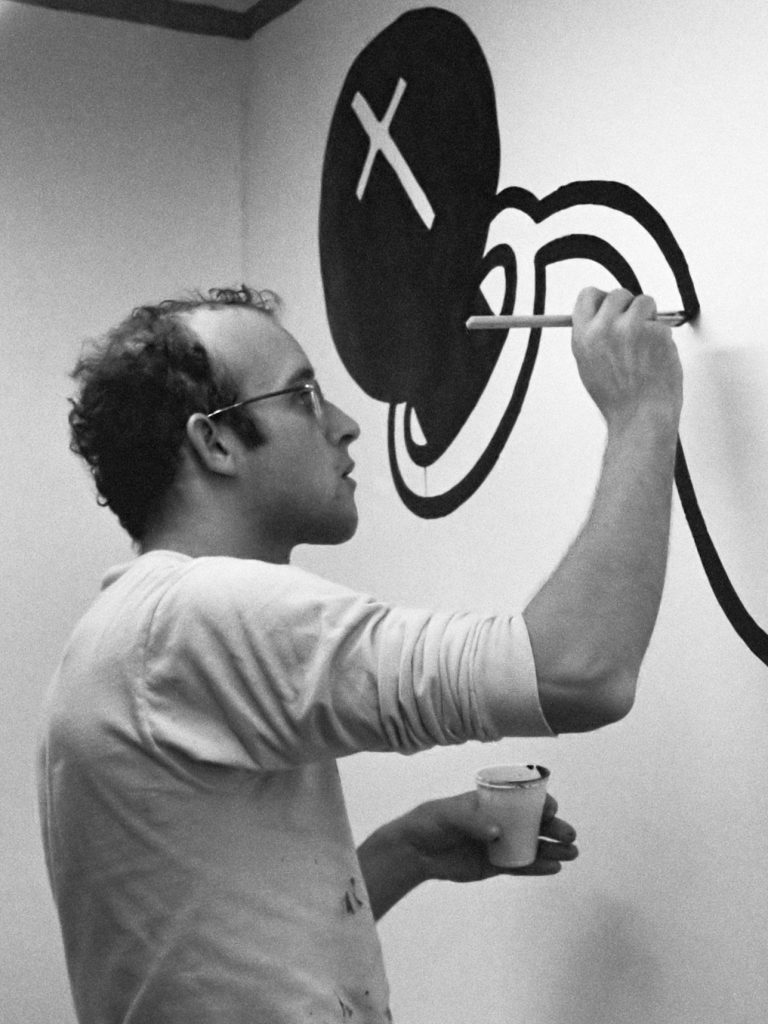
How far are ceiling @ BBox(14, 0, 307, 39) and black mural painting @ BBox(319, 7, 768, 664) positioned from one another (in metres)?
0.49

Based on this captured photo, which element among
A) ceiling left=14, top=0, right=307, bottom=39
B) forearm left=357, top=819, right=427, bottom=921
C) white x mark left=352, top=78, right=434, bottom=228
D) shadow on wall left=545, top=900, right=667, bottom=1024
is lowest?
shadow on wall left=545, top=900, right=667, bottom=1024

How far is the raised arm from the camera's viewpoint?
121cm

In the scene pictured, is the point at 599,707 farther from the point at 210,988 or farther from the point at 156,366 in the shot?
the point at 156,366

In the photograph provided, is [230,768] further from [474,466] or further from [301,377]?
[474,466]

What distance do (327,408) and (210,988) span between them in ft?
2.21

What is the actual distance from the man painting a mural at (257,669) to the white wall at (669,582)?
192 millimetres

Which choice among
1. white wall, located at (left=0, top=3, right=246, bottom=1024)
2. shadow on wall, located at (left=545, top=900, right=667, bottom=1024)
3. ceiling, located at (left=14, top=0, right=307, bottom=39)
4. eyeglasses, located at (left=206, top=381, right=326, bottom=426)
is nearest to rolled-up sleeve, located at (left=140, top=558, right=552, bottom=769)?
eyeglasses, located at (left=206, top=381, right=326, bottom=426)

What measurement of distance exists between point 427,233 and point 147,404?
0.76 metres

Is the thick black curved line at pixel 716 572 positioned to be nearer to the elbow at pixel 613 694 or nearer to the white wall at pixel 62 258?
the elbow at pixel 613 694

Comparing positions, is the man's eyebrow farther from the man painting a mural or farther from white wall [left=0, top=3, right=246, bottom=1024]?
white wall [left=0, top=3, right=246, bottom=1024]

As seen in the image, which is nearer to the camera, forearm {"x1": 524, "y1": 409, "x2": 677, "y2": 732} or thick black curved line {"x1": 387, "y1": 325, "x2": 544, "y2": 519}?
forearm {"x1": 524, "y1": 409, "x2": 677, "y2": 732}

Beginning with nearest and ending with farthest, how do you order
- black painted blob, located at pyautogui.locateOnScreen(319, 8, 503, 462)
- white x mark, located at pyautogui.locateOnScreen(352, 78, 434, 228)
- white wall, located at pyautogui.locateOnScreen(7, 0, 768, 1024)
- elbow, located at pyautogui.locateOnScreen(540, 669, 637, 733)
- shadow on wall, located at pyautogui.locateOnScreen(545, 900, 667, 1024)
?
elbow, located at pyautogui.locateOnScreen(540, 669, 637, 733) → white wall, located at pyautogui.locateOnScreen(7, 0, 768, 1024) → shadow on wall, located at pyautogui.locateOnScreen(545, 900, 667, 1024) → black painted blob, located at pyautogui.locateOnScreen(319, 8, 503, 462) → white x mark, located at pyautogui.locateOnScreen(352, 78, 434, 228)

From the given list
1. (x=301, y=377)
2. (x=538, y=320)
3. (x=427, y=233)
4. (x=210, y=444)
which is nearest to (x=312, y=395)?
(x=301, y=377)

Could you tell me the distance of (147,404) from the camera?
1633mm
